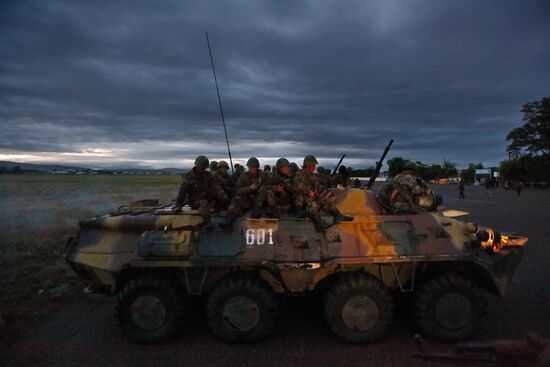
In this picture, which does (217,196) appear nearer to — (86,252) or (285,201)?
(285,201)

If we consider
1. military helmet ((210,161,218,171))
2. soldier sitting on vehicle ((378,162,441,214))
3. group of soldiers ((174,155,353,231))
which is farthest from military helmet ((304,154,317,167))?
military helmet ((210,161,218,171))

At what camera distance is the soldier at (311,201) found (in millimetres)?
5777

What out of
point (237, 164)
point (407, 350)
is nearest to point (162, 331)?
point (407, 350)

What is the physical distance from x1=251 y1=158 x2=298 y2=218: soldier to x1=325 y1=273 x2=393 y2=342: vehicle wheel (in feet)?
→ 5.01

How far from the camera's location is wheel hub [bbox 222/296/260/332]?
5449 millimetres

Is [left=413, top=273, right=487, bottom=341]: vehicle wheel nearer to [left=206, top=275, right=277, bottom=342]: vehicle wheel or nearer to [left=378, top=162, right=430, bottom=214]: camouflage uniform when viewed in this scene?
[left=378, top=162, right=430, bottom=214]: camouflage uniform

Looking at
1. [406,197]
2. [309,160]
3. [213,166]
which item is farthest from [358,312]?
[213,166]

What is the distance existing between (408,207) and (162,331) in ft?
13.6

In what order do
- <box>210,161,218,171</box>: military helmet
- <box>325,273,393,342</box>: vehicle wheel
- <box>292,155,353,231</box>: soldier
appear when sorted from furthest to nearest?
<box>210,161,218,171</box>: military helmet < <box>292,155,353,231</box>: soldier < <box>325,273,393,342</box>: vehicle wheel

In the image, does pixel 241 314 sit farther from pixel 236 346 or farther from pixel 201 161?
pixel 201 161

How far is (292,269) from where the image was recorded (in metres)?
5.59

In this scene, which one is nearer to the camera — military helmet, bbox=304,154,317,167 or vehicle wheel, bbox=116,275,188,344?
vehicle wheel, bbox=116,275,188,344

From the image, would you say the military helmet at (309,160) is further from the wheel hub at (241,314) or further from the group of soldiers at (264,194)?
Result: the wheel hub at (241,314)

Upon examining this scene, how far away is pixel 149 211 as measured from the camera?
6.55m
